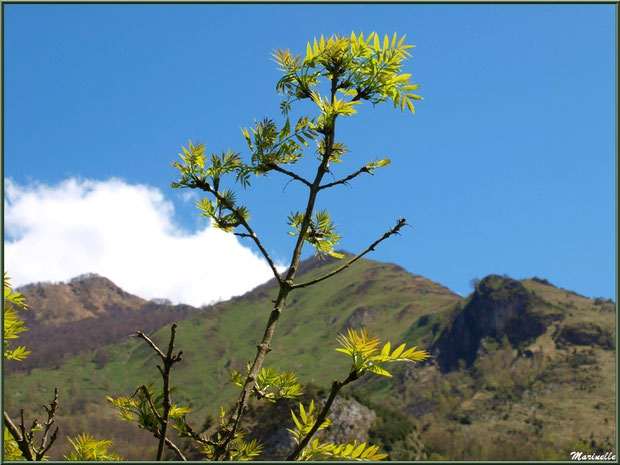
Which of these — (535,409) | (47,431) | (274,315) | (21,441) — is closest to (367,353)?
(274,315)

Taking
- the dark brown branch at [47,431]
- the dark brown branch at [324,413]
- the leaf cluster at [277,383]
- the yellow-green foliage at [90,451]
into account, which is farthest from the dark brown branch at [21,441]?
the dark brown branch at [324,413]

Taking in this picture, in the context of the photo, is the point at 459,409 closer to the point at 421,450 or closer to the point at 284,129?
the point at 421,450

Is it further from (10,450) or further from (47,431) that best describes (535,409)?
(10,450)

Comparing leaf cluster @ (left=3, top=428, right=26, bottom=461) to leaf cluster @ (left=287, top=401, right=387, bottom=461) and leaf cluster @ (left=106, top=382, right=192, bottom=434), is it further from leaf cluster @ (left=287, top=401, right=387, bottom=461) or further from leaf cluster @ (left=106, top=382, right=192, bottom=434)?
leaf cluster @ (left=287, top=401, right=387, bottom=461)

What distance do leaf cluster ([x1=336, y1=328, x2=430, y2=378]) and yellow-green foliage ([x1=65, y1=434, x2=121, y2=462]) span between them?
1445 mm

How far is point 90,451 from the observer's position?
260cm

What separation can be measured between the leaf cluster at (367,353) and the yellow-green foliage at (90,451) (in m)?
1.45

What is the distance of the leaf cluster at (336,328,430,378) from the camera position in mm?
1912

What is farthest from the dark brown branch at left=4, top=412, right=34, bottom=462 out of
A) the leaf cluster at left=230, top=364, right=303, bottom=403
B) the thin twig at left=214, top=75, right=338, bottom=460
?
the leaf cluster at left=230, top=364, right=303, bottom=403

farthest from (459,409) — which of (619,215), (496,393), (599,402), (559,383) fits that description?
(619,215)

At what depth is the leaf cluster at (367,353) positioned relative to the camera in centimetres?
191

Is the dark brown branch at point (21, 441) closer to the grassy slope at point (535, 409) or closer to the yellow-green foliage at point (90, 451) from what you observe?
the yellow-green foliage at point (90, 451)

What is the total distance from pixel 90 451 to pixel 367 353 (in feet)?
5.41

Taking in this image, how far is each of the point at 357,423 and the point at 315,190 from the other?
124m
